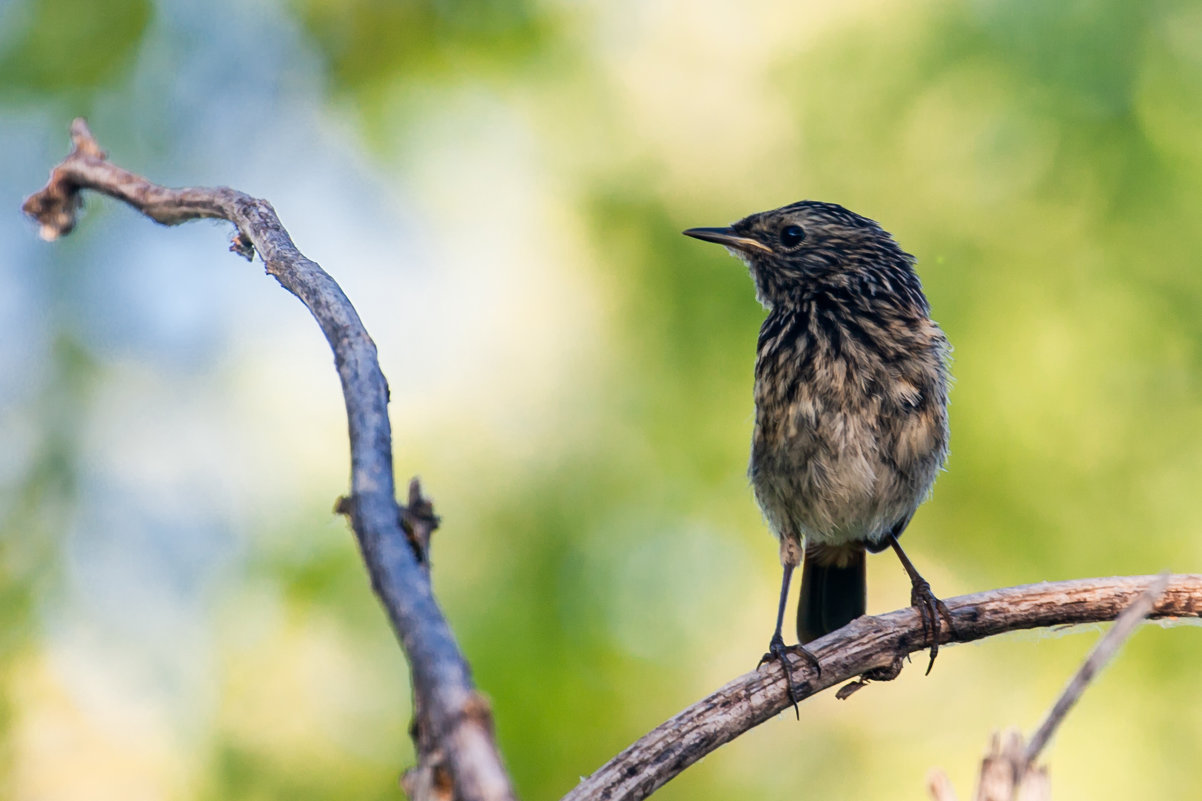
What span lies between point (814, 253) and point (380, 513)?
12.0 feet

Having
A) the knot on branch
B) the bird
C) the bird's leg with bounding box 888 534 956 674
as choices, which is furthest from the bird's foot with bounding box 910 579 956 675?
the knot on branch

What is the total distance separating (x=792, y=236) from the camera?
16.6 feet

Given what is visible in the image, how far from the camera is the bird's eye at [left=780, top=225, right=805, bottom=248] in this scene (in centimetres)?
505

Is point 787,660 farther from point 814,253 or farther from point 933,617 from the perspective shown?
→ point 814,253

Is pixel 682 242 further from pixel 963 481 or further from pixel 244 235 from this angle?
pixel 244 235

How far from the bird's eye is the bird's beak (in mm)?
78

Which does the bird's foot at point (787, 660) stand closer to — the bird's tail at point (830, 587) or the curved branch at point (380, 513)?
the bird's tail at point (830, 587)

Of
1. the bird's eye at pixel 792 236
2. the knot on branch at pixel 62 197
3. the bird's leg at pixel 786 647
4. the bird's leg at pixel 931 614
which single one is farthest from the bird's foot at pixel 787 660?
the knot on branch at pixel 62 197

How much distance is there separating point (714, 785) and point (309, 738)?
2.18m

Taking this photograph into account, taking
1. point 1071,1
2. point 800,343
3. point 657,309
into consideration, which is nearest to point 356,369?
point 800,343

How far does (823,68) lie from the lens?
300 inches

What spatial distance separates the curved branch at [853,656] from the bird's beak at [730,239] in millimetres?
2027

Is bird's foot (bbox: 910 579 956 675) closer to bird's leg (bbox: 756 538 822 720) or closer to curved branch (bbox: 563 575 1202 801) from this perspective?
curved branch (bbox: 563 575 1202 801)

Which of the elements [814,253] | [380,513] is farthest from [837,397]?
[380,513]
